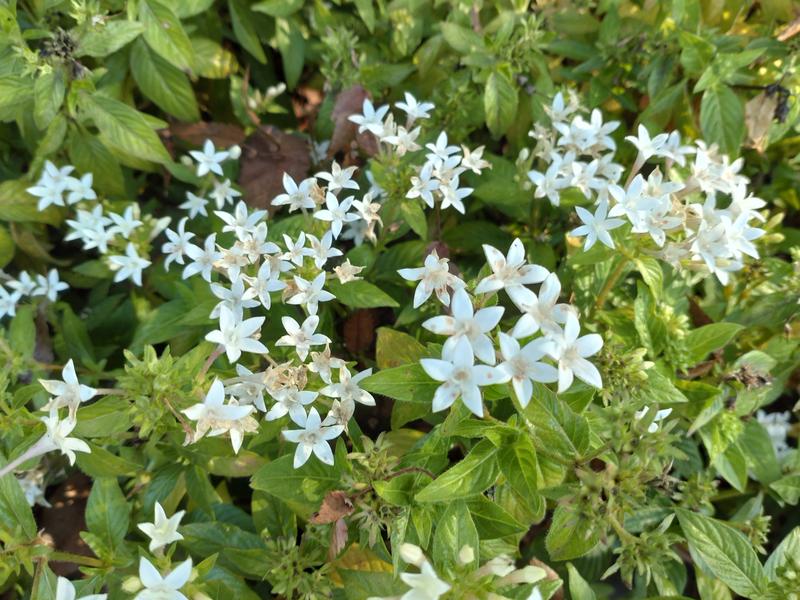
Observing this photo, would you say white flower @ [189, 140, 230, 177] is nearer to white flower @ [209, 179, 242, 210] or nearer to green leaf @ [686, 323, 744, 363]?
white flower @ [209, 179, 242, 210]

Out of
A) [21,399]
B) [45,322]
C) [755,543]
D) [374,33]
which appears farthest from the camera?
[374,33]

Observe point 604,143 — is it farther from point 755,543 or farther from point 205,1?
point 205,1

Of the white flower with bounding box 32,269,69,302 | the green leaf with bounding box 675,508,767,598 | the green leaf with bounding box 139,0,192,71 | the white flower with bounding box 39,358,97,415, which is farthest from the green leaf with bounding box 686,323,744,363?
the white flower with bounding box 32,269,69,302

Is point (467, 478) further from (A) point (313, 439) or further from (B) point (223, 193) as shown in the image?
(B) point (223, 193)

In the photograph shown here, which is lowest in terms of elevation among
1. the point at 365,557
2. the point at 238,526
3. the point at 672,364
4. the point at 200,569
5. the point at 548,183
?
the point at 238,526

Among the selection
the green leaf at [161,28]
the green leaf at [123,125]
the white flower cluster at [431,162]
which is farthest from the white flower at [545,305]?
the green leaf at [161,28]

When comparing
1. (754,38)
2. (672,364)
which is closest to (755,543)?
(672,364)

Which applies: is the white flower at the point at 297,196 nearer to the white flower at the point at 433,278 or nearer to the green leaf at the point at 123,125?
the white flower at the point at 433,278
